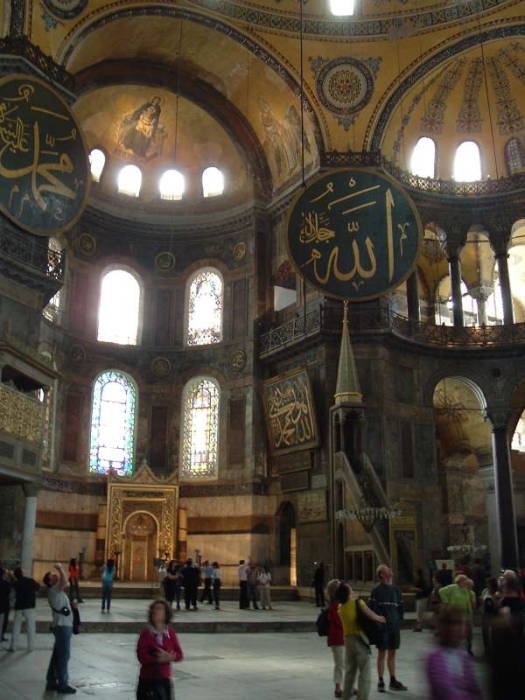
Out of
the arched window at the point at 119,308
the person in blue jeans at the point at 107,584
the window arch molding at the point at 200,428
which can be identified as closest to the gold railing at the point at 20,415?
the person in blue jeans at the point at 107,584

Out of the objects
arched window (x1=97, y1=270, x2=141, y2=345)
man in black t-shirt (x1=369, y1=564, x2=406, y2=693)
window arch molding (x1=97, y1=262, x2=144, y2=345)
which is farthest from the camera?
arched window (x1=97, y1=270, x2=141, y2=345)

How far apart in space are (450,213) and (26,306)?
39.4 ft

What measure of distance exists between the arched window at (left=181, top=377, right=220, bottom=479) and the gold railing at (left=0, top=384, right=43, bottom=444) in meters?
7.68

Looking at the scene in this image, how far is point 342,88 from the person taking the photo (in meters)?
20.8

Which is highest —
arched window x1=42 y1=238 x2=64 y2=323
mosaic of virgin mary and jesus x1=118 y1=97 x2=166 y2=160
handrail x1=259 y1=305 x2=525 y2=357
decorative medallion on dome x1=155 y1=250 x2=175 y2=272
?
mosaic of virgin mary and jesus x1=118 y1=97 x2=166 y2=160

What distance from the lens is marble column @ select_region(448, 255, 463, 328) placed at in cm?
2077

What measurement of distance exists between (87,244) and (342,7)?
963cm

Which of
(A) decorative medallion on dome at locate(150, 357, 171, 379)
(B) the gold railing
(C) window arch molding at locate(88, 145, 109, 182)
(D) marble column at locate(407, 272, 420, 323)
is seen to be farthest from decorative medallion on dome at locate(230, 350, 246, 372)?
(B) the gold railing

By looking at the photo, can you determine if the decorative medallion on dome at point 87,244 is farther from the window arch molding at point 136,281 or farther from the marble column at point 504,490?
the marble column at point 504,490

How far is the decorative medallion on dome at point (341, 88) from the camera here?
814 inches

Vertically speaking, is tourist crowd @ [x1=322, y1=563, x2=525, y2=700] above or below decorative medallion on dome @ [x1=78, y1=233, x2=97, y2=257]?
below

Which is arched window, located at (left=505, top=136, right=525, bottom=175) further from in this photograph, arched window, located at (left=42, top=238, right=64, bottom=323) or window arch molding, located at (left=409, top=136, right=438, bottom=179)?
arched window, located at (left=42, top=238, right=64, bottom=323)

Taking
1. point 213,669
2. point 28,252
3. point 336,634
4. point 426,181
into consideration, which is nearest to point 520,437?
point 426,181

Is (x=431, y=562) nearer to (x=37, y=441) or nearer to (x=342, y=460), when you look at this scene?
(x=342, y=460)
